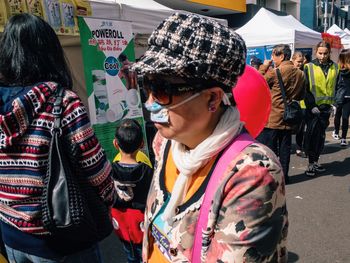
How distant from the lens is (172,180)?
1.20 m

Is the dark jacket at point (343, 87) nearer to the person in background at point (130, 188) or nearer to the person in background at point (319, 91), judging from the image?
the person in background at point (319, 91)

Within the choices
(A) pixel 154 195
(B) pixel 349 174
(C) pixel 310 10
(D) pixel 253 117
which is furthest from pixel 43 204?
(C) pixel 310 10

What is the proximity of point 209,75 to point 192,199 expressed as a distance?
0.37 meters

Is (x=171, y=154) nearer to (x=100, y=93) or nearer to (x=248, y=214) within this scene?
(x=248, y=214)

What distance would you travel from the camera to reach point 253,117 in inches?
66.6

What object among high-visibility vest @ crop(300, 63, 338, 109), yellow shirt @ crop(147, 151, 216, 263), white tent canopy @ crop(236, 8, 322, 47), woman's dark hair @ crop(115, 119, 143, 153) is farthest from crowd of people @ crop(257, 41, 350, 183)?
yellow shirt @ crop(147, 151, 216, 263)

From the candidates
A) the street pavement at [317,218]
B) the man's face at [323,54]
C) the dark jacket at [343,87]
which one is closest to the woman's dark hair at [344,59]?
the dark jacket at [343,87]

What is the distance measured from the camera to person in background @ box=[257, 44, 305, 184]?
4.74m

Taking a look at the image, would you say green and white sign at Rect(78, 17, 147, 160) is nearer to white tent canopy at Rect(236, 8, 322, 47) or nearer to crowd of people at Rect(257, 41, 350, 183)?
crowd of people at Rect(257, 41, 350, 183)

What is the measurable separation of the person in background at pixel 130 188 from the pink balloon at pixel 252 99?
3.16 ft

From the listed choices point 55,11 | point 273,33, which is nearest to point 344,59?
point 273,33

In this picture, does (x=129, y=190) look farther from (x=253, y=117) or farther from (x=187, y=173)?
(x=187, y=173)

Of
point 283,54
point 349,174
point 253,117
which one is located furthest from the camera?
point 349,174

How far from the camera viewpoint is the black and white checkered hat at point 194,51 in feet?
3.13
